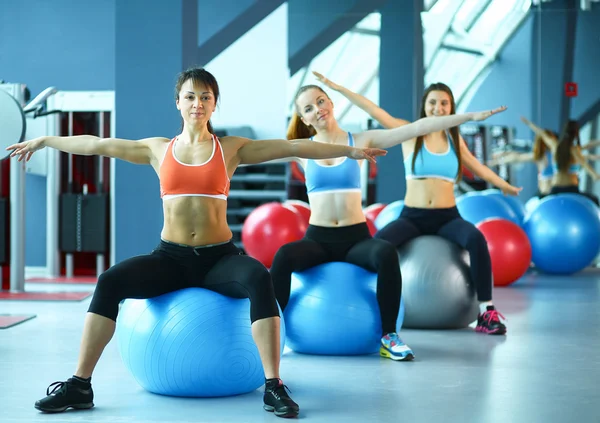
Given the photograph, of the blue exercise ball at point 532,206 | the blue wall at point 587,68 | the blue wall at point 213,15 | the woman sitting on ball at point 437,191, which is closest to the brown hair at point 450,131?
the woman sitting on ball at point 437,191

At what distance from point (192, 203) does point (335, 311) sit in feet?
3.38

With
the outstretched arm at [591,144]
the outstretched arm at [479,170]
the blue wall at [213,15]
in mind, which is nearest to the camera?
the outstretched arm at [479,170]

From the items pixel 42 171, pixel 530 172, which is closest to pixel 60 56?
pixel 42 171

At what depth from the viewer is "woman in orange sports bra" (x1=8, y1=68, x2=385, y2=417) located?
287 centimetres

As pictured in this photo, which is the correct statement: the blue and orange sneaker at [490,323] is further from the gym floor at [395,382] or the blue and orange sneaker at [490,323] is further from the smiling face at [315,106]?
the smiling face at [315,106]

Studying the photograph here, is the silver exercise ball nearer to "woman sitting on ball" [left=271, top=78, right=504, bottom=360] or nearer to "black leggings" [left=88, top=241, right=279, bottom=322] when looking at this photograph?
"woman sitting on ball" [left=271, top=78, right=504, bottom=360]

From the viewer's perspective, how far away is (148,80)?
5.23m

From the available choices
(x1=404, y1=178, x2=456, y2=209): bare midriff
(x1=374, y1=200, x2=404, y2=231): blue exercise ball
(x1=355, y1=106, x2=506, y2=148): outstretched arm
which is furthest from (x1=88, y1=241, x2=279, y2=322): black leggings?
(x1=374, y1=200, x2=404, y2=231): blue exercise ball

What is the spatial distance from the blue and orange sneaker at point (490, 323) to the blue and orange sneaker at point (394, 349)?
82 centimetres

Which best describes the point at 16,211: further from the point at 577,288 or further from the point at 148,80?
the point at 577,288

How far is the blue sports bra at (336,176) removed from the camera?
3975mm

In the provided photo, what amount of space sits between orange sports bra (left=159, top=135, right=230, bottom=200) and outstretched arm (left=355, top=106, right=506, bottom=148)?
99 cm

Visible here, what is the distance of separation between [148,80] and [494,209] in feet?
11.7

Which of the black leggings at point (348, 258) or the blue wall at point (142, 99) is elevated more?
the blue wall at point (142, 99)
